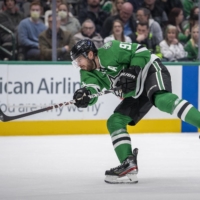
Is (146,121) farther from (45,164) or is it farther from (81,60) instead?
(81,60)

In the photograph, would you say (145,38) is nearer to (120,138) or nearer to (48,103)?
(48,103)

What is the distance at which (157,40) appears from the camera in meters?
9.55

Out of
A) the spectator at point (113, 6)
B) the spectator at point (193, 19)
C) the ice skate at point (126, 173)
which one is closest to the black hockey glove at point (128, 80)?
the ice skate at point (126, 173)

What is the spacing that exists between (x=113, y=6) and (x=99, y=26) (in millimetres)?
468

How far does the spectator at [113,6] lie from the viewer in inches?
385

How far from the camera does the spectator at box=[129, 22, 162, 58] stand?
9.48 metres

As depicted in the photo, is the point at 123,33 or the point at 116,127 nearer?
the point at 116,127

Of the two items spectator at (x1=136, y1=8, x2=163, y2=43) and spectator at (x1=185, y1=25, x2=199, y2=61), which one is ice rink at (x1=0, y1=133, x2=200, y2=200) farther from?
spectator at (x1=136, y1=8, x2=163, y2=43)

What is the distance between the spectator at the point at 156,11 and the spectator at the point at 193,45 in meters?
0.54

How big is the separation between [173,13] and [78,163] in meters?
4.14

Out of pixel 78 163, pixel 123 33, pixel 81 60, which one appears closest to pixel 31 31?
pixel 123 33

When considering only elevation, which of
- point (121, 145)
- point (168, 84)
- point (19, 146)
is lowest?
point (19, 146)

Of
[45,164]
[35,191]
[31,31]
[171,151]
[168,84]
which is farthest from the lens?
[31,31]

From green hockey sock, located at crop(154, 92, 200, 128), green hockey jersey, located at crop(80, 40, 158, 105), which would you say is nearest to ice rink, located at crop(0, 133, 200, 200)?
green hockey sock, located at crop(154, 92, 200, 128)
